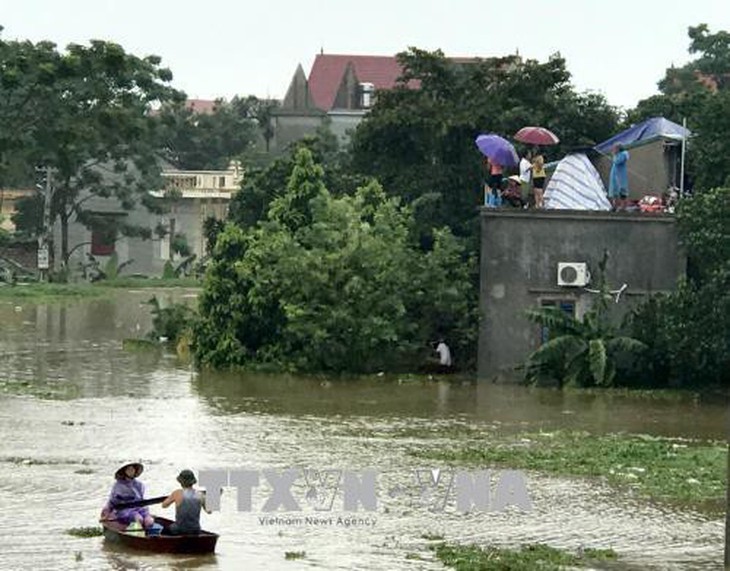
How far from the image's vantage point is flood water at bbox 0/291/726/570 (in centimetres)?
1650

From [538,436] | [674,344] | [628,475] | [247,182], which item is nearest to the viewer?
[628,475]

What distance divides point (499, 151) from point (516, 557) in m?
17.7

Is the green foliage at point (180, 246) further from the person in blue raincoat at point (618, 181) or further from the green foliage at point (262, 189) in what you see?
the person in blue raincoat at point (618, 181)

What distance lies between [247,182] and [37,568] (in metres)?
27.5

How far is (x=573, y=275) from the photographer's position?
102ft

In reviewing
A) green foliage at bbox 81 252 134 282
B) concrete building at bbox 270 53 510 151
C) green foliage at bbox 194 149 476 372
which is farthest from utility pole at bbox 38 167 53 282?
green foliage at bbox 194 149 476 372

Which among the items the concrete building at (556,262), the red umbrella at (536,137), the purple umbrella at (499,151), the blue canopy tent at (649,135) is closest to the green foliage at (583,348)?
the concrete building at (556,262)

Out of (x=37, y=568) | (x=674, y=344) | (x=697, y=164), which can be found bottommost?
(x=37, y=568)

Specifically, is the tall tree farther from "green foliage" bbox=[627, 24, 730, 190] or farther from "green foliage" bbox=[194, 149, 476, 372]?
"green foliage" bbox=[194, 149, 476, 372]

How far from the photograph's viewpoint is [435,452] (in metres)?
22.7

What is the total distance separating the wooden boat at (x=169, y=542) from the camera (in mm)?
15945

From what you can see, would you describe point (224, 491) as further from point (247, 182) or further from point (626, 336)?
point (247, 182)

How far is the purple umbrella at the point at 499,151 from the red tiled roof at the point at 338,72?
5884cm

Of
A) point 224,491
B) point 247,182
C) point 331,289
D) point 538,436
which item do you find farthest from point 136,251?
point 224,491
